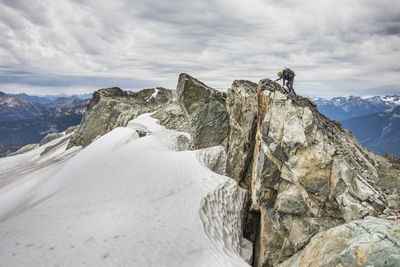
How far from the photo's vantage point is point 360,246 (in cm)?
746

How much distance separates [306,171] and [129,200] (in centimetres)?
1242

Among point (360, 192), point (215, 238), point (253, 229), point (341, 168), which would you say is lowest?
point (253, 229)

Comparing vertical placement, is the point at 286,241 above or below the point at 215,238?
below

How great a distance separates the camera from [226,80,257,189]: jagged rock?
2394 centimetres

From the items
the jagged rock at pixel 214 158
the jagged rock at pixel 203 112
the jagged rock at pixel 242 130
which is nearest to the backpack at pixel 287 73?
the jagged rock at pixel 242 130

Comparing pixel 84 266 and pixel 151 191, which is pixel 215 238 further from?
pixel 84 266

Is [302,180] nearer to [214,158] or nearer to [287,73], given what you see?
[287,73]

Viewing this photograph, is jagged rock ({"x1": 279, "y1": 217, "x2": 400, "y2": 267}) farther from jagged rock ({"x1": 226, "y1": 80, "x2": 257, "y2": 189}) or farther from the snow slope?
jagged rock ({"x1": 226, "y1": 80, "x2": 257, "y2": 189})

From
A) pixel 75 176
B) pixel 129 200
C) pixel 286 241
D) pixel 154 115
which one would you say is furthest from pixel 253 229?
pixel 154 115

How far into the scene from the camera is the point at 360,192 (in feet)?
43.0

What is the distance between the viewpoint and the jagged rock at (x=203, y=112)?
30.1m

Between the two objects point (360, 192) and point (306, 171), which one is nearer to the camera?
point (360, 192)

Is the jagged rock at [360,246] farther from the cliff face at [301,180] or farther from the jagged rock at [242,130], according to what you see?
the jagged rock at [242,130]

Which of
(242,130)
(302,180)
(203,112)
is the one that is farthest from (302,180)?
(203,112)
